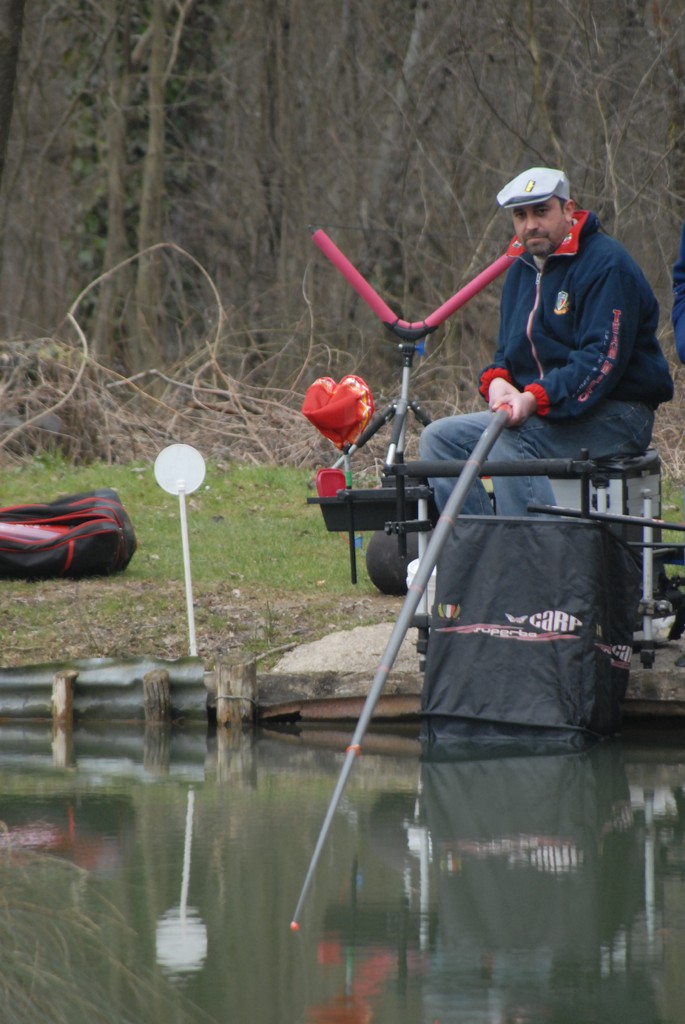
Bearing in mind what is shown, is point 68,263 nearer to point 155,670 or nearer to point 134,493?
point 134,493

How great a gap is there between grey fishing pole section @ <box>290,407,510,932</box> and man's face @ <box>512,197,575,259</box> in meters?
0.93

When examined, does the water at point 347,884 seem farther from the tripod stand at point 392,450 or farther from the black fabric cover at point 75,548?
the black fabric cover at point 75,548

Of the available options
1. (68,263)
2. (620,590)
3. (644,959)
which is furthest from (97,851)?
(68,263)

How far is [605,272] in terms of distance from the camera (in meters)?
5.69

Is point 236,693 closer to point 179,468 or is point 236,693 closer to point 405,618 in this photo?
point 179,468

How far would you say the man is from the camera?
563 centimetres

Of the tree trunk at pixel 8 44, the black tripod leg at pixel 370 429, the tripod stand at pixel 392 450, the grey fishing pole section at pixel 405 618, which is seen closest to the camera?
the grey fishing pole section at pixel 405 618

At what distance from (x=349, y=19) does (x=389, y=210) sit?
7.99 feet

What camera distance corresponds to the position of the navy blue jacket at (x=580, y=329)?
5.62 meters

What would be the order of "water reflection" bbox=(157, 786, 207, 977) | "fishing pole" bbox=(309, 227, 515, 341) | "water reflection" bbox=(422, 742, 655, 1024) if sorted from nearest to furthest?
"water reflection" bbox=(422, 742, 655, 1024), "water reflection" bbox=(157, 786, 207, 977), "fishing pole" bbox=(309, 227, 515, 341)

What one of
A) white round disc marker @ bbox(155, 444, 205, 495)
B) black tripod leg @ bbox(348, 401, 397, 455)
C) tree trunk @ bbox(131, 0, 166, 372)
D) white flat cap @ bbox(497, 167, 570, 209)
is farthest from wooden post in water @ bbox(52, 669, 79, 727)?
tree trunk @ bbox(131, 0, 166, 372)

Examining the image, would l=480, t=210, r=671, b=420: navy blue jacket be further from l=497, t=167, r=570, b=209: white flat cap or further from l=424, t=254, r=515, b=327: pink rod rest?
l=424, t=254, r=515, b=327: pink rod rest

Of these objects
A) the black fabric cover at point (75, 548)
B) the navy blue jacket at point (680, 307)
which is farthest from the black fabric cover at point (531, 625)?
the black fabric cover at point (75, 548)

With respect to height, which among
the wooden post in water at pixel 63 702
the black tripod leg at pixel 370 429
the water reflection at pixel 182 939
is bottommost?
the water reflection at pixel 182 939
